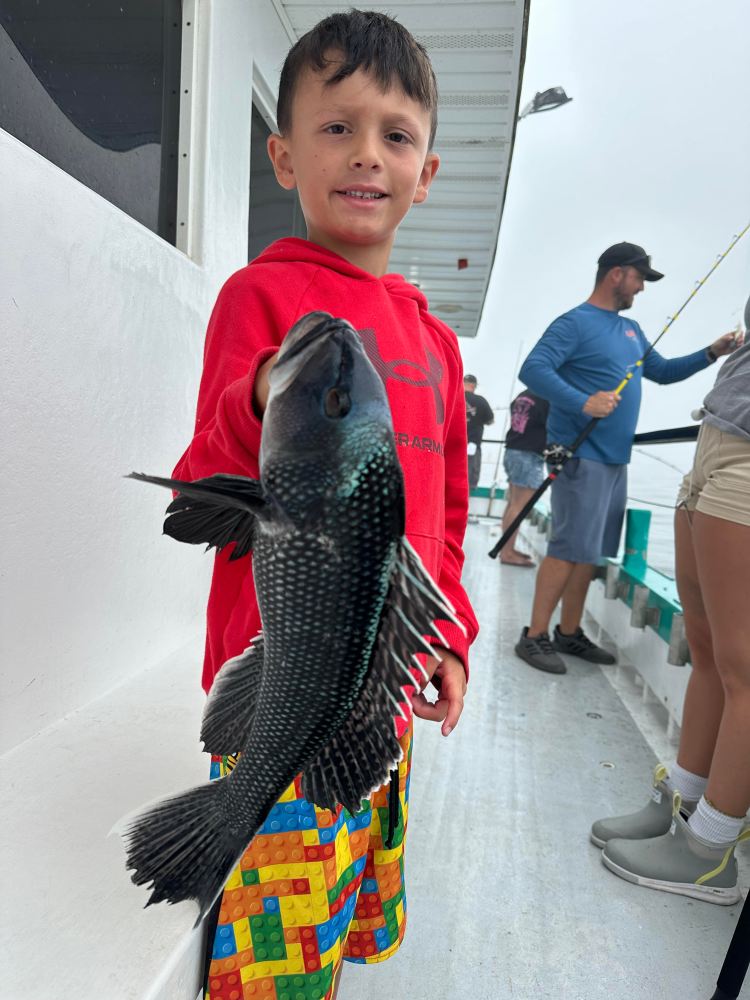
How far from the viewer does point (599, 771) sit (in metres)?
2.69

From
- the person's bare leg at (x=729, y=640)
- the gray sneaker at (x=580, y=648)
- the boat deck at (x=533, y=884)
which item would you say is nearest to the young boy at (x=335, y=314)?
the boat deck at (x=533, y=884)

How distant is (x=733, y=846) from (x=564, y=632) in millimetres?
2223

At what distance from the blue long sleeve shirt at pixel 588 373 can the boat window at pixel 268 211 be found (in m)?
2.12

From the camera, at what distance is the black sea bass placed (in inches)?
23.9

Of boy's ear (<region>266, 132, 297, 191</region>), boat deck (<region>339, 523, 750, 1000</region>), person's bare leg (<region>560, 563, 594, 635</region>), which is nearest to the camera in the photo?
boy's ear (<region>266, 132, 297, 191</region>)

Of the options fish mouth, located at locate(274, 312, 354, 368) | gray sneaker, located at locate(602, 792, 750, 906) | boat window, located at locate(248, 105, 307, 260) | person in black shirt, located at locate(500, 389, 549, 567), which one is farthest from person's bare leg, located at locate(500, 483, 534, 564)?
fish mouth, located at locate(274, 312, 354, 368)

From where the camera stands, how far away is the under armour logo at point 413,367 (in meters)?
1.07

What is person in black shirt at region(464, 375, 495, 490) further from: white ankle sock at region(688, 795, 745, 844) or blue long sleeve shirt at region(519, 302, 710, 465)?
white ankle sock at region(688, 795, 745, 844)

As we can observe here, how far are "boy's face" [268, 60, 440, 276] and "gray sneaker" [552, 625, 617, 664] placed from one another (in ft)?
11.1

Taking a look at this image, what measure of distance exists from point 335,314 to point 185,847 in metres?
0.82

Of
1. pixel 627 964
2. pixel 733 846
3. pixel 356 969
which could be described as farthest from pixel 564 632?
pixel 356 969

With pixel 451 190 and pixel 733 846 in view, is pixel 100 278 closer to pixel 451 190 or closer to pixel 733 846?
pixel 733 846

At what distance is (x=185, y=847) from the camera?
2.52 feet

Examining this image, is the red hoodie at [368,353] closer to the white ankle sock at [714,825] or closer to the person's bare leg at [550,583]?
the white ankle sock at [714,825]
